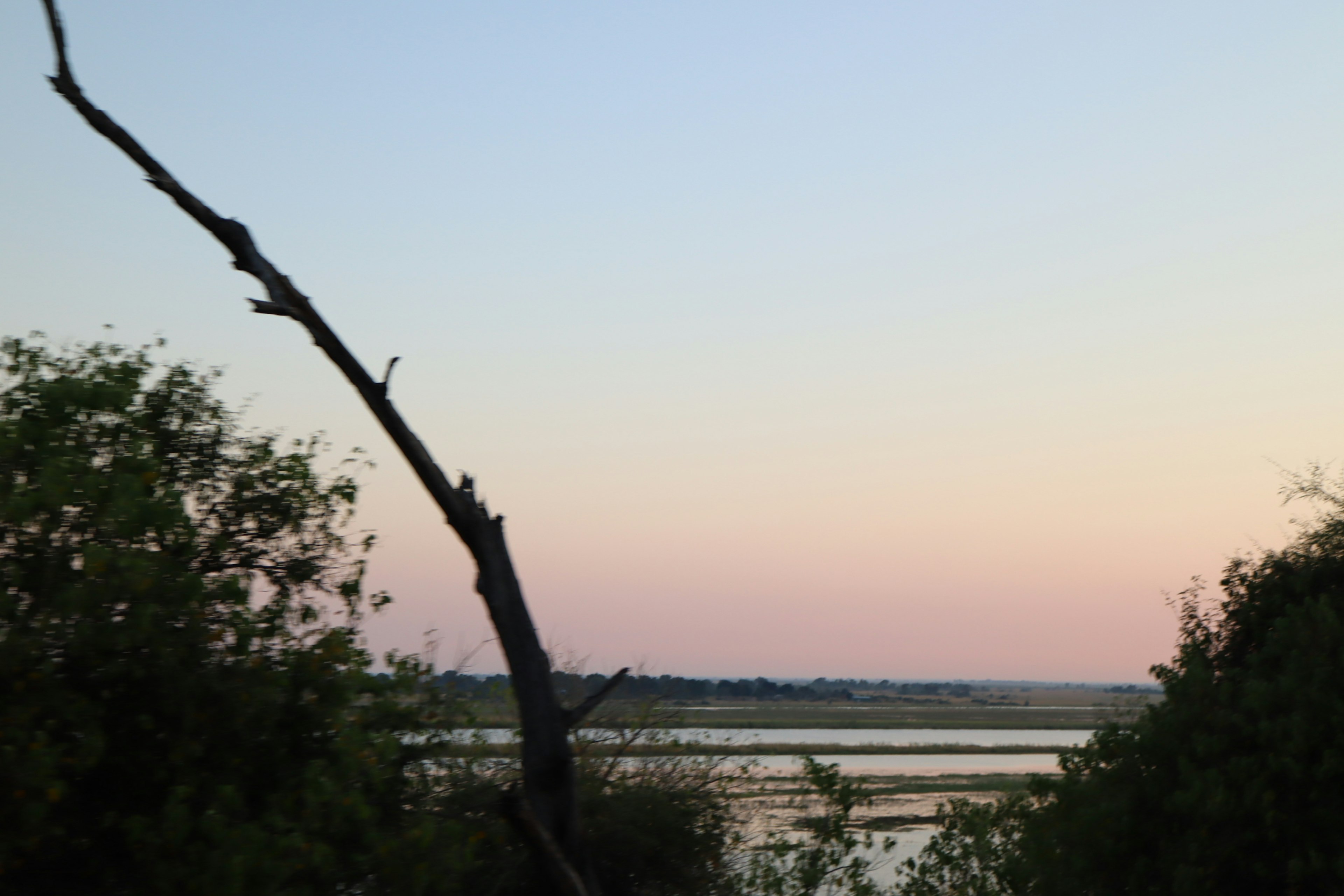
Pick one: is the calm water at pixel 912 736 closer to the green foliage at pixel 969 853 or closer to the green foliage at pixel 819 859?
the green foliage at pixel 969 853

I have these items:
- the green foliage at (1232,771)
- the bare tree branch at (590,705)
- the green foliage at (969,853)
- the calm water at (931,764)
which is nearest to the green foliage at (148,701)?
the bare tree branch at (590,705)

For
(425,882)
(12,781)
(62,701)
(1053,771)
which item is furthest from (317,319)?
(1053,771)

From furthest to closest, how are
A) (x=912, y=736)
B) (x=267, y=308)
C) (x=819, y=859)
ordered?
(x=912, y=736) → (x=819, y=859) → (x=267, y=308)

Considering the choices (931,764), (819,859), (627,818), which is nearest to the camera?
(627,818)

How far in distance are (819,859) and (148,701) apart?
1121 cm

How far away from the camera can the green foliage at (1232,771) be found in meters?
10.8

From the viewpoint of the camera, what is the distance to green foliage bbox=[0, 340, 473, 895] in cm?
711

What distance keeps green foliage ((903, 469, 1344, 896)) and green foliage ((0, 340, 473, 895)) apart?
23.1 feet

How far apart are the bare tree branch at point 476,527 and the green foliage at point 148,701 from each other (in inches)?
44.9

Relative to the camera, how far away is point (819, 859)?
16.5m

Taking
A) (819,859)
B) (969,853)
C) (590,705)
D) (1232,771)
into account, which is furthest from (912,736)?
(590,705)

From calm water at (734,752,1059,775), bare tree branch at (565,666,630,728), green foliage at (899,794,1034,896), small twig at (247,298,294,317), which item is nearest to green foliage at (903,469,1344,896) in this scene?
green foliage at (899,794,1034,896)

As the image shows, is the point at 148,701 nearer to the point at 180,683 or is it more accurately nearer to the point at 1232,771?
the point at 180,683

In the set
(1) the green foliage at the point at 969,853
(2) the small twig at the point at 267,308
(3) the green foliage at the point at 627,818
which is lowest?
(1) the green foliage at the point at 969,853
